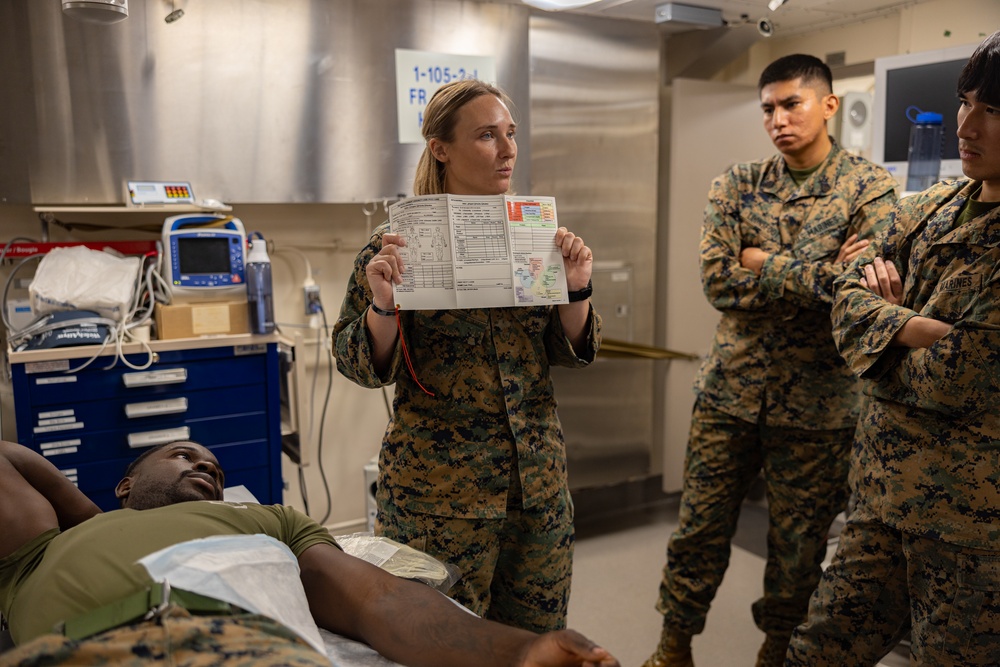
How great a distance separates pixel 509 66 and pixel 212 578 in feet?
8.48

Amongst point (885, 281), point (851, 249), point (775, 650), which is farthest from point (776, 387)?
point (775, 650)

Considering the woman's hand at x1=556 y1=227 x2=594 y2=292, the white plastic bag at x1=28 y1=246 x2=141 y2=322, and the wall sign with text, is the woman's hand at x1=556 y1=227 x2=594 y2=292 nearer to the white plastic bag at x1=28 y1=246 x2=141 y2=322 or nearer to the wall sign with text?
the white plastic bag at x1=28 y1=246 x2=141 y2=322

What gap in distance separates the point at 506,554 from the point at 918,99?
2125mm

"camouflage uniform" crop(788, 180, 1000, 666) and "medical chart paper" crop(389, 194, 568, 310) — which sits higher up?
"medical chart paper" crop(389, 194, 568, 310)

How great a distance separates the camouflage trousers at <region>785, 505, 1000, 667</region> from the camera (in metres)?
1.53

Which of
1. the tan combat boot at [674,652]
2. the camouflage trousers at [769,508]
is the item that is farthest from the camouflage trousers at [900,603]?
the tan combat boot at [674,652]

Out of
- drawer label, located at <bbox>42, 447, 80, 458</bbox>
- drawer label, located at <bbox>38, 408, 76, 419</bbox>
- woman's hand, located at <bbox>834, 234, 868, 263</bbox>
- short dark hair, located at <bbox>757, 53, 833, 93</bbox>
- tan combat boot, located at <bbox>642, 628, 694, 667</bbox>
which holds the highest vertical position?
short dark hair, located at <bbox>757, 53, 833, 93</bbox>

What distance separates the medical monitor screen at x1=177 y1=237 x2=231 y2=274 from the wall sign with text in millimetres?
910

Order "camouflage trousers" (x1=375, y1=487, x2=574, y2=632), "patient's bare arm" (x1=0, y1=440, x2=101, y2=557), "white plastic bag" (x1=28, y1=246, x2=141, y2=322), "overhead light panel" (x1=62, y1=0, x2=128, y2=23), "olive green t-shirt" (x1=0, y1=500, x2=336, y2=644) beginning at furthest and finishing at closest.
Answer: "white plastic bag" (x1=28, y1=246, x2=141, y2=322)
"overhead light panel" (x1=62, y1=0, x2=128, y2=23)
"camouflage trousers" (x1=375, y1=487, x2=574, y2=632)
"patient's bare arm" (x1=0, y1=440, x2=101, y2=557)
"olive green t-shirt" (x1=0, y1=500, x2=336, y2=644)

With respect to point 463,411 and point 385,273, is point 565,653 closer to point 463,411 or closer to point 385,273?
point 463,411

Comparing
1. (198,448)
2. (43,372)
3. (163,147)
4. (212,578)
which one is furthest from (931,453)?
(163,147)

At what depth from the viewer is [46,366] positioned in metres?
2.23

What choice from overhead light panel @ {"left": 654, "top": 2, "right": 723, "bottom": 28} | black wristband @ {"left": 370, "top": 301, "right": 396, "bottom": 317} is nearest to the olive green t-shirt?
black wristband @ {"left": 370, "top": 301, "right": 396, "bottom": 317}

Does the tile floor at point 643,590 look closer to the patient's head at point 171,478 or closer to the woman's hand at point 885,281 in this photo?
the woman's hand at point 885,281
